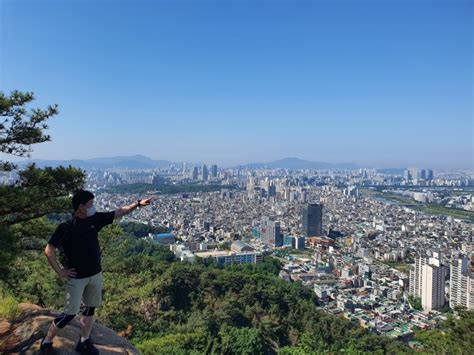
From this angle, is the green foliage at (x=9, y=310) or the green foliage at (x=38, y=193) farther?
the green foliage at (x=38, y=193)

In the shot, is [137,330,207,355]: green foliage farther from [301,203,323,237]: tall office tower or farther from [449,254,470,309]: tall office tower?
[301,203,323,237]: tall office tower

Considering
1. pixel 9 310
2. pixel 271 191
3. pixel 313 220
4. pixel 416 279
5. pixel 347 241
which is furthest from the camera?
pixel 271 191

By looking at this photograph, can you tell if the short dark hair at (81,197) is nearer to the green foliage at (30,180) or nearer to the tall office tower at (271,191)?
the green foliage at (30,180)

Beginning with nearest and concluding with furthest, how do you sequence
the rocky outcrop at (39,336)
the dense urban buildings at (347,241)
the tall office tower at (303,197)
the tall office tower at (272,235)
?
the rocky outcrop at (39,336), the dense urban buildings at (347,241), the tall office tower at (272,235), the tall office tower at (303,197)

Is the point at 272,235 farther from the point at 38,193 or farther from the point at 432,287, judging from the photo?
the point at 38,193

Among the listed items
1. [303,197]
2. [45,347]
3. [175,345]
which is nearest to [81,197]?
[45,347]

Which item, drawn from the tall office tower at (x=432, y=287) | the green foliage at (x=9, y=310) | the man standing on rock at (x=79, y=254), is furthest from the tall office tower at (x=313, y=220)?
the man standing on rock at (x=79, y=254)

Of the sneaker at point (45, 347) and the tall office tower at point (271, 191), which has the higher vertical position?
the sneaker at point (45, 347)
